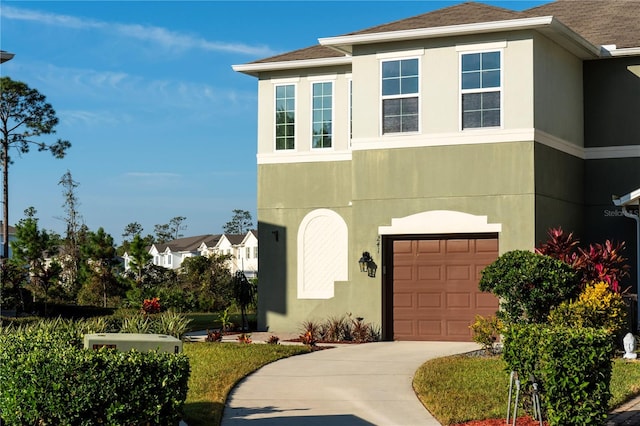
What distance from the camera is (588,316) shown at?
17562 millimetres

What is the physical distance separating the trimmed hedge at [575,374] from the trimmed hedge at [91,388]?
409 cm

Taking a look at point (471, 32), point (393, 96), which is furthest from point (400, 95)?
point (471, 32)

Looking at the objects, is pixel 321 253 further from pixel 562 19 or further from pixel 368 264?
pixel 562 19

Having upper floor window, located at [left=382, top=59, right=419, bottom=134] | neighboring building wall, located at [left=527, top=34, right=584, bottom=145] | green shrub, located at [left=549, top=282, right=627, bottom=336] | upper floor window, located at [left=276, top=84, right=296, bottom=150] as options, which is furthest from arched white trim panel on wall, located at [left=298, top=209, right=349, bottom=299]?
green shrub, located at [left=549, top=282, right=627, bottom=336]

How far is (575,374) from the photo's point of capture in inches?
417

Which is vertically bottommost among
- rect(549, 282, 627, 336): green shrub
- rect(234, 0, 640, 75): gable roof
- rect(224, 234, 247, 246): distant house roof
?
rect(549, 282, 627, 336): green shrub

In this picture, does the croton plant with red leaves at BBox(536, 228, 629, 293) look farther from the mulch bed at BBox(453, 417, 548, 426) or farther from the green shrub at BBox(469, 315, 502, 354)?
the mulch bed at BBox(453, 417, 548, 426)

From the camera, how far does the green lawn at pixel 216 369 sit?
1257 centimetres

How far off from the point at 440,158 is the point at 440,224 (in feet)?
4.81

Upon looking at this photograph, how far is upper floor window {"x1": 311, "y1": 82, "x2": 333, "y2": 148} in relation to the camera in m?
24.3

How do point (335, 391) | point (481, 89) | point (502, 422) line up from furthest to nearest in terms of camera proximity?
point (481, 89)
point (335, 391)
point (502, 422)

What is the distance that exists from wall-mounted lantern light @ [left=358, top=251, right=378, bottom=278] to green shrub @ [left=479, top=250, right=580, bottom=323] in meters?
4.83

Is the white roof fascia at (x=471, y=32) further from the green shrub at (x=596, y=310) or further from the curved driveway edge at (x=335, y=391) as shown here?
the curved driveway edge at (x=335, y=391)

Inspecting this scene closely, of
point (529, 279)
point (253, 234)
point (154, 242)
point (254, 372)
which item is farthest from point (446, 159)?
point (154, 242)
